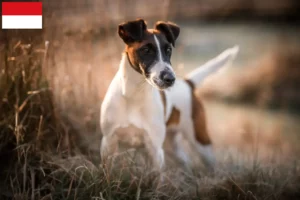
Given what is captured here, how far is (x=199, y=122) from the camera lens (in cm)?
376

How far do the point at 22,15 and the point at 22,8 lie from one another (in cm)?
4

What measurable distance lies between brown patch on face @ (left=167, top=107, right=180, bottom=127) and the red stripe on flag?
106 centimetres

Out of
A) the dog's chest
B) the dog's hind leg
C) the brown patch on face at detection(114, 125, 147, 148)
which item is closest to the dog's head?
the dog's chest

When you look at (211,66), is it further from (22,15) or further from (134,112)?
(22,15)

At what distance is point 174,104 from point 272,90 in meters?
0.64

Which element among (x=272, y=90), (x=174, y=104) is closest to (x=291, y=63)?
(x=272, y=90)

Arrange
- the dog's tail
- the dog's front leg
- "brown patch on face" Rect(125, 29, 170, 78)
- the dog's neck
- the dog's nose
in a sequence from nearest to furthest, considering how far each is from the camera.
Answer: the dog's nose < "brown patch on face" Rect(125, 29, 170, 78) < the dog's neck < the dog's front leg < the dog's tail

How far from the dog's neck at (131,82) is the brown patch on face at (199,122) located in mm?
450

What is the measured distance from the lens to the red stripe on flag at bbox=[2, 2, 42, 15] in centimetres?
344

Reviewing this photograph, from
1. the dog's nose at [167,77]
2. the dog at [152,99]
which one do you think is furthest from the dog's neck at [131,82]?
the dog's nose at [167,77]

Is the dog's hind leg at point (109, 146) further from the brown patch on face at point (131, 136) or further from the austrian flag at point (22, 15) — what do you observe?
the austrian flag at point (22, 15)

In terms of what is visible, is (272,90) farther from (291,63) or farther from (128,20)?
(128,20)

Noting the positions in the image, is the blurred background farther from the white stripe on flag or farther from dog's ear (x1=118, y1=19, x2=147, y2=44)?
dog's ear (x1=118, y1=19, x2=147, y2=44)

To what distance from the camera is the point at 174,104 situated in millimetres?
3674
